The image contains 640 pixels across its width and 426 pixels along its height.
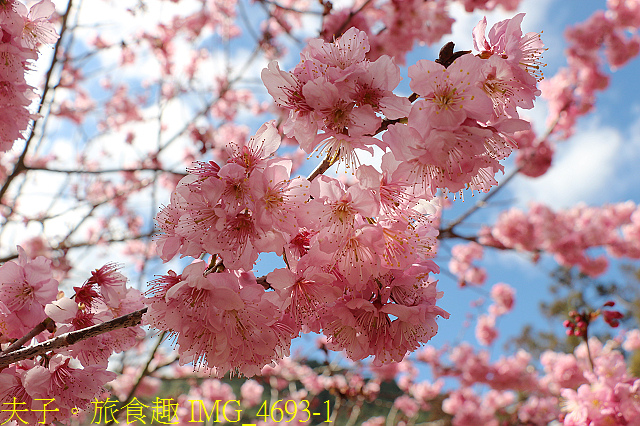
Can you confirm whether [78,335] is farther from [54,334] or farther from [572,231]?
[572,231]

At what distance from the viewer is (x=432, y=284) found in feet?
4.39

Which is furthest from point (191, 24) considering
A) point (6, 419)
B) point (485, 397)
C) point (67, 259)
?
point (485, 397)

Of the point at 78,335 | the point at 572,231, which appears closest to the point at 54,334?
the point at 78,335

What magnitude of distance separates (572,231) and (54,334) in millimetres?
8453

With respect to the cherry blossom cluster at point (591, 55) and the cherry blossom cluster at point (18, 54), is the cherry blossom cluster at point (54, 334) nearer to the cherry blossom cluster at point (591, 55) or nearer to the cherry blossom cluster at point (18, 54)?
the cherry blossom cluster at point (18, 54)

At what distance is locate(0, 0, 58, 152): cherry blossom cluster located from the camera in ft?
5.91

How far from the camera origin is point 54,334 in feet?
5.25

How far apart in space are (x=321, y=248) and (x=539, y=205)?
27.2ft

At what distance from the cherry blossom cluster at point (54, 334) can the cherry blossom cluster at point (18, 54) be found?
2.37 ft

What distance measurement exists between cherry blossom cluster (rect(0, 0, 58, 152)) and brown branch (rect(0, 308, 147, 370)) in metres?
1.18

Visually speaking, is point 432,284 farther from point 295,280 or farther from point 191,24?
point 191,24

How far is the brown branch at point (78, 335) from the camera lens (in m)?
1.27

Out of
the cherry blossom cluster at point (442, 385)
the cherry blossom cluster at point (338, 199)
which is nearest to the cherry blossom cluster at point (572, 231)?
the cherry blossom cluster at point (442, 385)

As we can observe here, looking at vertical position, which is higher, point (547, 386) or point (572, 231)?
point (572, 231)
